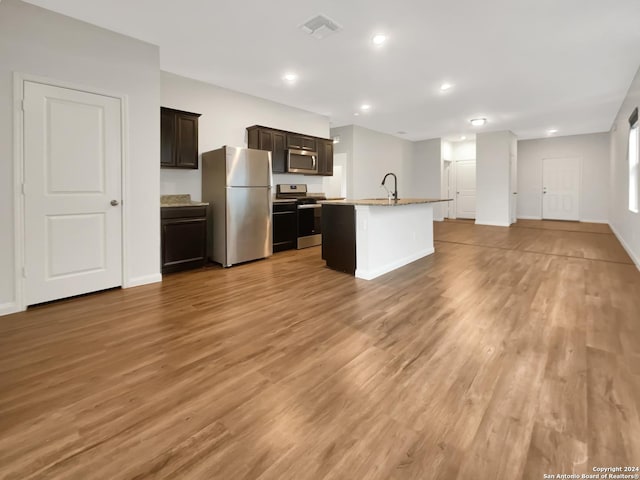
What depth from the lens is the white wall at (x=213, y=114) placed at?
4.67 m

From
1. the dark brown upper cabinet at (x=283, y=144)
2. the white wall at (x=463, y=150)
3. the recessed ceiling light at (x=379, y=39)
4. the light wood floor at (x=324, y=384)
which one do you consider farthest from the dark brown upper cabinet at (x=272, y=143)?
the white wall at (x=463, y=150)

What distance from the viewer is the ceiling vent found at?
326 centimetres

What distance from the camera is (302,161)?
6289 mm

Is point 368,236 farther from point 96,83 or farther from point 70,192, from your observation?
point 96,83

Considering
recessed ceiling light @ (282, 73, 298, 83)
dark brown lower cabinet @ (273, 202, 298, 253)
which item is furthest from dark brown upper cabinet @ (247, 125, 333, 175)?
recessed ceiling light @ (282, 73, 298, 83)

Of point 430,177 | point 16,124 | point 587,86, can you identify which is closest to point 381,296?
point 16,124

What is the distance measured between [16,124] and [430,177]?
32.8ft

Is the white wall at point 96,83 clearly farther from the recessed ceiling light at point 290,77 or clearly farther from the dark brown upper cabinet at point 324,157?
the dark brown upper cabinet at point 324,157

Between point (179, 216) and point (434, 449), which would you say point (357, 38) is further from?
point (434, 449)

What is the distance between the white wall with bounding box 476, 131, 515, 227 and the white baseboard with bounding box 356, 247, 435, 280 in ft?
17.0

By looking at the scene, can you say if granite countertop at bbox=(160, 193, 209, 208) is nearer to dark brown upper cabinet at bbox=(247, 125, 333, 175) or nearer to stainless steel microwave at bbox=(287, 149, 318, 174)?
dark brown upper cabinet at bbox=(247, 125, 333, 175)

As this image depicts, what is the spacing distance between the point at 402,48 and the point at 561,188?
938cm

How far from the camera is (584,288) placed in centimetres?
354

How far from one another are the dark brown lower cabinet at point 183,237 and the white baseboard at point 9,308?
150 centimetres
